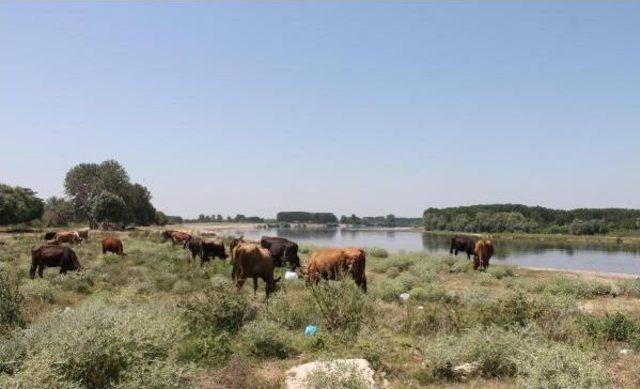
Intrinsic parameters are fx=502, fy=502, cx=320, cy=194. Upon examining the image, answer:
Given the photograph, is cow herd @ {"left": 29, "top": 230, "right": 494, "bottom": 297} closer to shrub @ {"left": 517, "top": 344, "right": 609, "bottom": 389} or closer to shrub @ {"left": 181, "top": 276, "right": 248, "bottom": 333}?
shrub @ {"left": 181, "top": 276, "right": 248, "bottom": 333}

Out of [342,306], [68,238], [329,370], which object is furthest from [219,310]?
[68,238]

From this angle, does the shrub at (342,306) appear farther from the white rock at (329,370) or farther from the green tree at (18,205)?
the green tree at (18,205)

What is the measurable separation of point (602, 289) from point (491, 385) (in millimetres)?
12651

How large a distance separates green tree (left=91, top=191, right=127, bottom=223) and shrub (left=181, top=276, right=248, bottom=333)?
212 feet

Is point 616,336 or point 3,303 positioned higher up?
point 3,303

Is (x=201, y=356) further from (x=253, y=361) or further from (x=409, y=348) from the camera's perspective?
(x=409, y=348)

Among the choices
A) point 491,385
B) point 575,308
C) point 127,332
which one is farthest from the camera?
point 575,308

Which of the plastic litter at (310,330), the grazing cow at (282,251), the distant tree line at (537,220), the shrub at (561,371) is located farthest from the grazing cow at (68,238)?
the distant tree line at (537,220)

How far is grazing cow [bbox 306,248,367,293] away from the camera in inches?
565

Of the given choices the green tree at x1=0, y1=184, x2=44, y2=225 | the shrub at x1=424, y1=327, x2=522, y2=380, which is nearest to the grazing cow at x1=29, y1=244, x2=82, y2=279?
the shrub at x1=424, y1=327, x2=522, y2=380

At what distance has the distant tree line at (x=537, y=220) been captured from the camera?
349 ft

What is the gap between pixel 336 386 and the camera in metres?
6.19

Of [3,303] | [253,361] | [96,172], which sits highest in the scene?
[96,172]

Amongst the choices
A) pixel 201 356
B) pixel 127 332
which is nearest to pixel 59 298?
pixel 201 356
